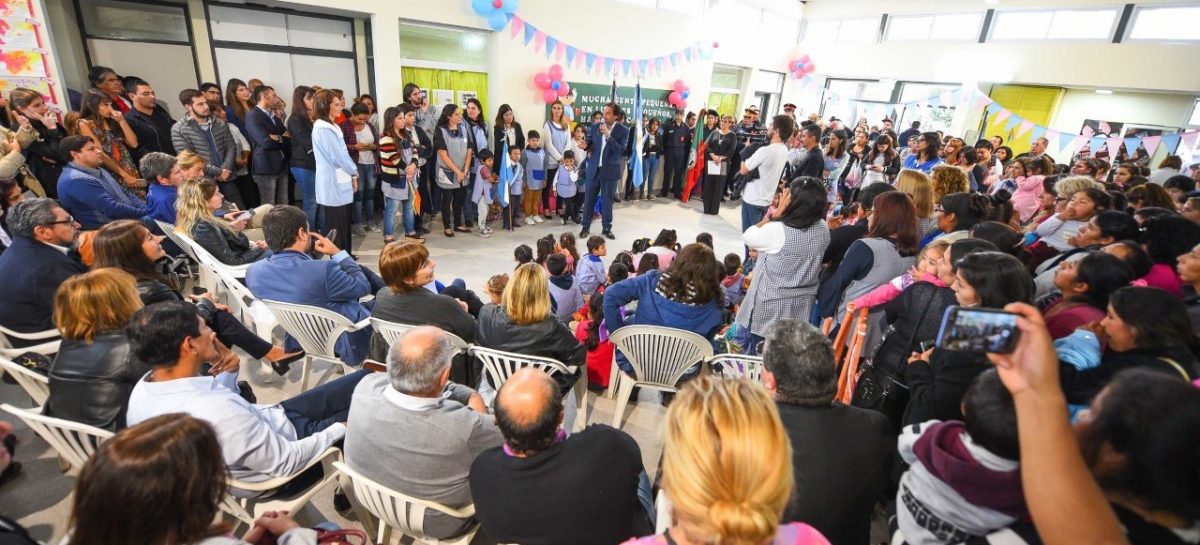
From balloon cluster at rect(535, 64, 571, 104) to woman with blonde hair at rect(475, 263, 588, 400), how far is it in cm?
547

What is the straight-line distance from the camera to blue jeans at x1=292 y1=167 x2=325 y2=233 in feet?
15.1

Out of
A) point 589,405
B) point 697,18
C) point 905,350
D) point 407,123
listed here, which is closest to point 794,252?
point 905,350

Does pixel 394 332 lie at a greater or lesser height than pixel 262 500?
greater

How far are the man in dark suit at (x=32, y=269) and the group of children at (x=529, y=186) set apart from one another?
12.3 feet

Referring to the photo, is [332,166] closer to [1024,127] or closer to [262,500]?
[262,500]

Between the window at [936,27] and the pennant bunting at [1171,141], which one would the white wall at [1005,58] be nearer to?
the window at [936,27]

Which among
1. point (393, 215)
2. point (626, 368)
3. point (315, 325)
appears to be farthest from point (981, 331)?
point (393, 215)

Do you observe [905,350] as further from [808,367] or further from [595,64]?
[595,64]

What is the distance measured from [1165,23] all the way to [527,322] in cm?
1230

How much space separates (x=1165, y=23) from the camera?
8.15m

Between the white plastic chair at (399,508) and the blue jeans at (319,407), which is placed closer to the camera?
the white plastic chair at (399,508)

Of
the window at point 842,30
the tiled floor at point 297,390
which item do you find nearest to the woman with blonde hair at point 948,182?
the tiled floor at point 297,390

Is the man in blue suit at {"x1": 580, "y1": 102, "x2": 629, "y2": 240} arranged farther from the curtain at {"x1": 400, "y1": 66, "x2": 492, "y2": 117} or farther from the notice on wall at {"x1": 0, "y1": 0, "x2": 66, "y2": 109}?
the notice on wall at {"x1": 0, "y1": 0, "x2": 66, "y2": 109}

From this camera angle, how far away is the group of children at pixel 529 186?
585 cm
